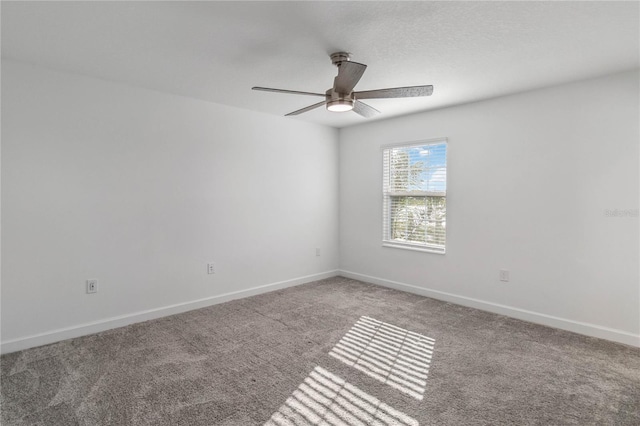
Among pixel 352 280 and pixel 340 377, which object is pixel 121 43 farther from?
pixel 352 280

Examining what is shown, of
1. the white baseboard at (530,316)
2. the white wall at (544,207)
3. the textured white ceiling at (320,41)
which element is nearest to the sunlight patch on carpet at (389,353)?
the white baseboard at (530,316)

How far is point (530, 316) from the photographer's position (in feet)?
11.3

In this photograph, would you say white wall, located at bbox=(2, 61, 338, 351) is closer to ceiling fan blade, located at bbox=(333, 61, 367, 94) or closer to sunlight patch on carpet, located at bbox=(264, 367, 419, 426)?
ceiling fan blade, located at bbox=(333, 61, 367, 94)

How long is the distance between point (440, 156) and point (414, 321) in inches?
79.8

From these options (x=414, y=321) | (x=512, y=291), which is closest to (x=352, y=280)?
(x=414, y=321)

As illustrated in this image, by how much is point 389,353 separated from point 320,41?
2.43 metres

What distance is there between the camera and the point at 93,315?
3.15 m

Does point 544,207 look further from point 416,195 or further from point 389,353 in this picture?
point 389,353

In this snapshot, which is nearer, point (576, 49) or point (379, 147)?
point (576, 49)

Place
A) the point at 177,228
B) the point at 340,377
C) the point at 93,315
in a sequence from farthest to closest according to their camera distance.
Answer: the point at 177,228
the point at 93,315
the point at 340,377

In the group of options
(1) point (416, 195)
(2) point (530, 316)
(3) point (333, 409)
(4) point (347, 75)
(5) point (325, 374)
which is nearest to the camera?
(3) point (333, 409)

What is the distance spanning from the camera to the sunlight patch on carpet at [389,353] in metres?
2.36

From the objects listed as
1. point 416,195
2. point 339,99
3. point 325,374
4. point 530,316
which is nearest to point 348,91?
point 339,99

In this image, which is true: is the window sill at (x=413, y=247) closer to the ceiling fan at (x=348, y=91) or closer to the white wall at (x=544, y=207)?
the white wall at (x=544, y=207)
